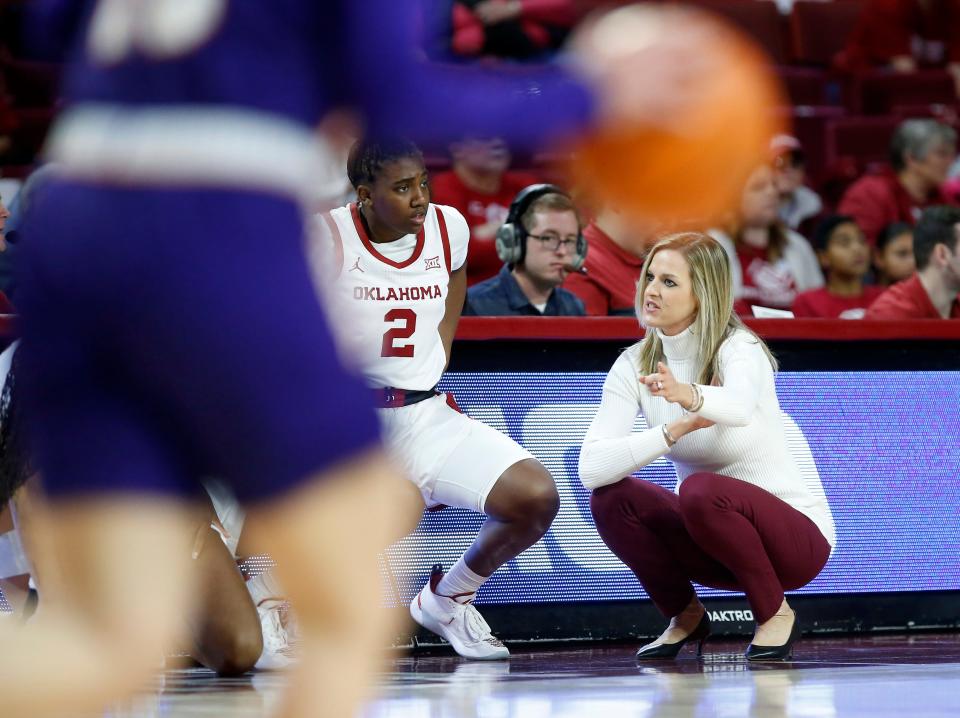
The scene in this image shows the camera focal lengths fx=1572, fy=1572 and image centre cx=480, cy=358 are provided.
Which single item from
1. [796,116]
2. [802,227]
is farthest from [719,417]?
[796,116]

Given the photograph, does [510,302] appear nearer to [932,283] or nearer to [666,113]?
[932,283]

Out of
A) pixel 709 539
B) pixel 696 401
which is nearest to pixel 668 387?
pixel 696 401

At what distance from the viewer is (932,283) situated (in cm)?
588

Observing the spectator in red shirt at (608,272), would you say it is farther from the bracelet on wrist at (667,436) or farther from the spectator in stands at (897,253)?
the spectator in stands at (897,253)

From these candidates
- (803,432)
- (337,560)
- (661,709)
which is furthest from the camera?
(803,432)

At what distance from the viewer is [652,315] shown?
4.52 m

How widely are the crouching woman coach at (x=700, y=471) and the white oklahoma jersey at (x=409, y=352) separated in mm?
324

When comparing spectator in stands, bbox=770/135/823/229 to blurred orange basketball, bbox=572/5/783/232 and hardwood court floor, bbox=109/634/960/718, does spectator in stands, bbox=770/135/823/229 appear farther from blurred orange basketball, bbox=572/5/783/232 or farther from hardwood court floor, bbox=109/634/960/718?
blurred orange basketball, bbox=572/5/783/232

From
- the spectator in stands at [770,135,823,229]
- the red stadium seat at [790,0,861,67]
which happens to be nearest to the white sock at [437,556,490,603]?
the spectator in stands at [770,135,823,229]

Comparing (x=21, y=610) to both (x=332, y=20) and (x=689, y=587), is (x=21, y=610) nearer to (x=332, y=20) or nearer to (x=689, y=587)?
(x=689, y=587)

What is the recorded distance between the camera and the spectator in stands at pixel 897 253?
Answer: 7.25 metres

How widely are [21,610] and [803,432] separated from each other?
2.48m

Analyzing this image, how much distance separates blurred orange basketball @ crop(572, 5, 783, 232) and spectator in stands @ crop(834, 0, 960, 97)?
26.8ft

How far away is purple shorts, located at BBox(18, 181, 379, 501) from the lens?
1628mm
